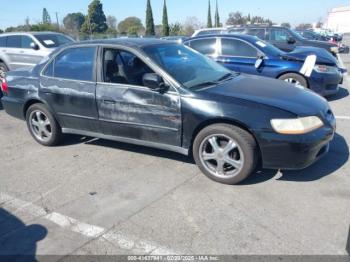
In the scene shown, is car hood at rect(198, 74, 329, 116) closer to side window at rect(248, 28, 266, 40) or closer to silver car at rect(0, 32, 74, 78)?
silver car at rect(0, 32, 74, 78)

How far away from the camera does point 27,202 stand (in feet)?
12.1

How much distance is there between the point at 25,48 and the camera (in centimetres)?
1062

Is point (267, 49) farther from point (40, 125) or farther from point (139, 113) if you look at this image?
point (40, 125)

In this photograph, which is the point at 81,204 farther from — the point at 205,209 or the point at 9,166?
the point at 9,166

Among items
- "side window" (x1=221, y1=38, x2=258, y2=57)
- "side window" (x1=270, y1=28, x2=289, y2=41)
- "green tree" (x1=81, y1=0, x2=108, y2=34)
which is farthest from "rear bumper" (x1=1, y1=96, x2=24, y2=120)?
"green tree" (x1=81, y1=0, x2=108, y2=34)

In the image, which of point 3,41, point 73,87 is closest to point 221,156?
point 73,87

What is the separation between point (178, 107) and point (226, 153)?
75 centimetres

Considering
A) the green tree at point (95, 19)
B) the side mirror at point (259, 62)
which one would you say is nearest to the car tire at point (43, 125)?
the side mirror at point (259, 62)

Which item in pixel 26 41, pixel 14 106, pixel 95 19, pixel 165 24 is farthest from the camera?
pixel 95 19

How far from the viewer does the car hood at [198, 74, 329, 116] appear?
370cm

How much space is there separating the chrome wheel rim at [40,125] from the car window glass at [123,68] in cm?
137

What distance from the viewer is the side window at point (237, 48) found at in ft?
25.2

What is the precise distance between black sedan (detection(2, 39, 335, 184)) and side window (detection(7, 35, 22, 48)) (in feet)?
20.6

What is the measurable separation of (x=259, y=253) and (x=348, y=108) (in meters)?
5.36
